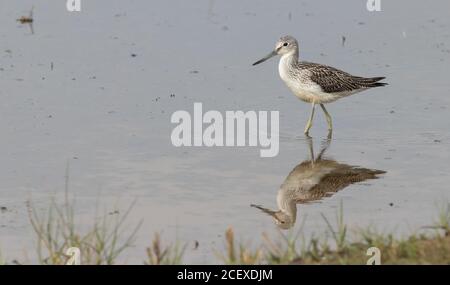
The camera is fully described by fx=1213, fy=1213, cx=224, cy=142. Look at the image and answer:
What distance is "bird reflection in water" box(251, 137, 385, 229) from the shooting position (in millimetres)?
11235

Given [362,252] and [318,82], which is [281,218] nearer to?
[362,252]

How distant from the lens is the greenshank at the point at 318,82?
48.9 ft

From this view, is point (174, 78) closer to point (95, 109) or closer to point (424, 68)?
point (95, 109)

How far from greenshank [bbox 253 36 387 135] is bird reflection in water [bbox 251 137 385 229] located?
1.60 metres

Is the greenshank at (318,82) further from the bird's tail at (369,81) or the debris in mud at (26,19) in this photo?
the debris in mud at (26,19)

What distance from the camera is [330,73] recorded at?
15141mm

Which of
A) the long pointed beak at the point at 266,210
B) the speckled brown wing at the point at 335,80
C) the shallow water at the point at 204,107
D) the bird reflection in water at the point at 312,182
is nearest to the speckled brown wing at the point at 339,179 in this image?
→ the bird reflection in water at the point at 312,182

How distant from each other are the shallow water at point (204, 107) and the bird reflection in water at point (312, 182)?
11cm

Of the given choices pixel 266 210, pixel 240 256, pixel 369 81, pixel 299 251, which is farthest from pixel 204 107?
pixel 240 256

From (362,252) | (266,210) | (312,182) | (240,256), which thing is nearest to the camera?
(240,256)

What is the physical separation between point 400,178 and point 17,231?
406 cm

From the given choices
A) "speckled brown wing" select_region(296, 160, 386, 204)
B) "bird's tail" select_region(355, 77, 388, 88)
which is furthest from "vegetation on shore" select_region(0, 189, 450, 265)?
"bird's tail" select_region(355, 77, 388, 88)

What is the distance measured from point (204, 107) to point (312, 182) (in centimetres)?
289

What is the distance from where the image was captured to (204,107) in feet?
48.7
